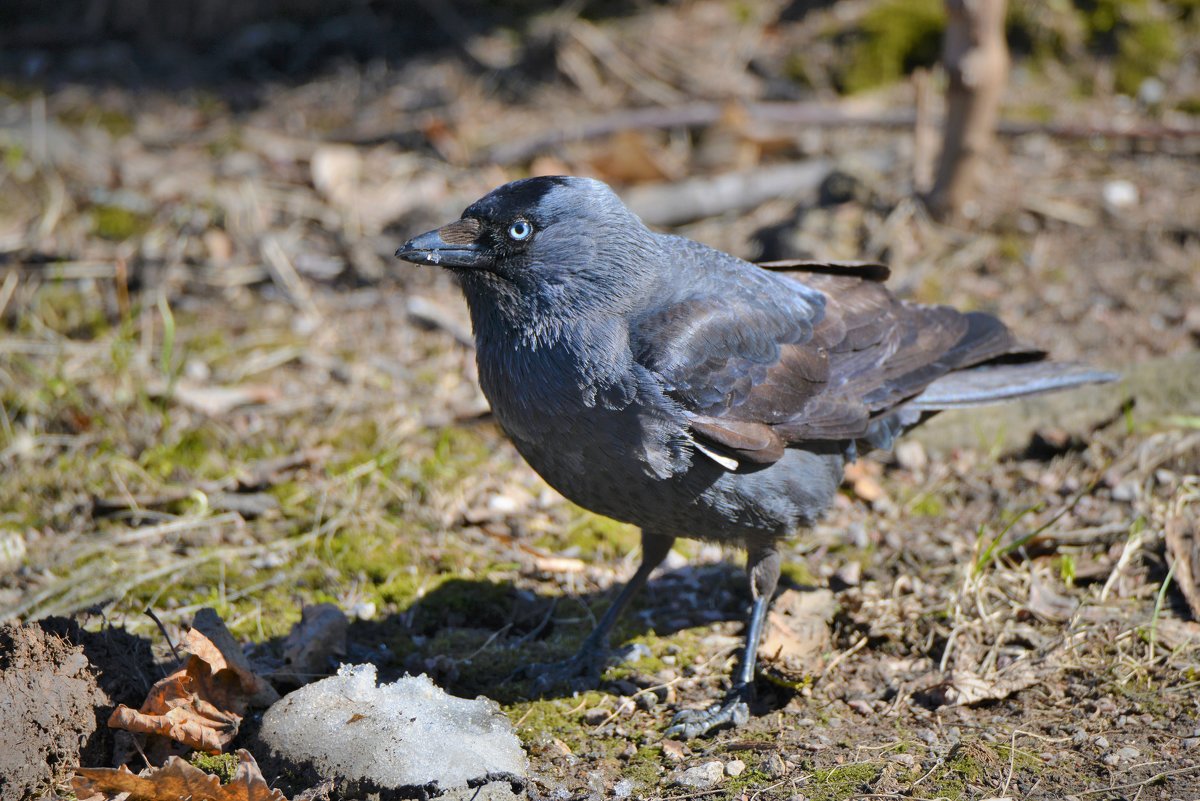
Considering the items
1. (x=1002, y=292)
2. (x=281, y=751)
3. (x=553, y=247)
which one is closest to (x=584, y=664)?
(x=281, y=751)

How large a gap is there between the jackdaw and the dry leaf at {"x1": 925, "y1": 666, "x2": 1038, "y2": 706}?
2.15 ft

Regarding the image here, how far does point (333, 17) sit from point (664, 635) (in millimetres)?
7479

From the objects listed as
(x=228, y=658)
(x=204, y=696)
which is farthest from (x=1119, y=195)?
(x=204, y=696)

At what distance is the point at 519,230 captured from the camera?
12.8 feet

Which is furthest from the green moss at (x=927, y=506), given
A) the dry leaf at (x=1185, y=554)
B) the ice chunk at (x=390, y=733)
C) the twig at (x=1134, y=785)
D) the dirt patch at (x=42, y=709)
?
the dirt patch at (x=42, y=709)

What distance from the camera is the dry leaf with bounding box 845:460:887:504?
5086 mm

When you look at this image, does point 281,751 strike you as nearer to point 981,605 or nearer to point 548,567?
point 548,567

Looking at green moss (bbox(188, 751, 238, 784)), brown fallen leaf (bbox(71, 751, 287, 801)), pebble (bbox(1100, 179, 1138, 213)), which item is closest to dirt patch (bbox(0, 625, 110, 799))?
brown fallen leaf (bbox(71, 751, 287, 801))

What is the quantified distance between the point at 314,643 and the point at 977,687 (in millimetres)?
2250

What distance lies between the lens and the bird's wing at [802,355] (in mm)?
3762

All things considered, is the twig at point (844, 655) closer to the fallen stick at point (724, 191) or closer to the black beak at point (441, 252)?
the black beak at point (441, 252)

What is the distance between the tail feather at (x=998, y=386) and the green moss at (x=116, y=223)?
504cm

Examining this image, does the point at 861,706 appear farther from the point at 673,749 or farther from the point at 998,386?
the point at 998,386

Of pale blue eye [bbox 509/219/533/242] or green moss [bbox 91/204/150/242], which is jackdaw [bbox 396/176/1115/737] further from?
green moss [bbox 91/204/150/242]
